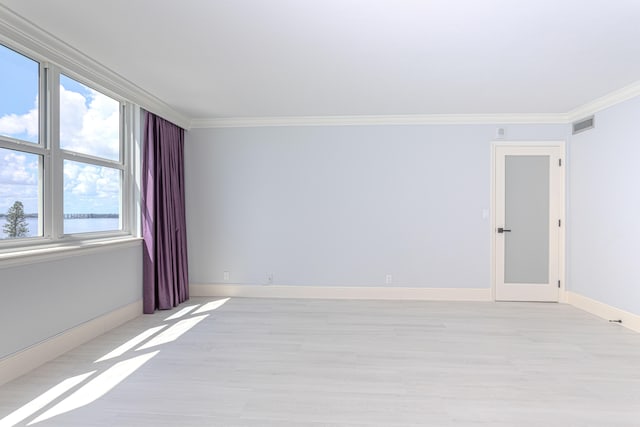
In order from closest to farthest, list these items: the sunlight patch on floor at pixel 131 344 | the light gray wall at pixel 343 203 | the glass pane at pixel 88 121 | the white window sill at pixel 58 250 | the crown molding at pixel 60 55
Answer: the crown molding at pixel 60 55 → the white window sill at pixel 58 250 → the sunlight patch on floor at pixel 131 344 → the glass pane at pixel 88 121 → the light gray wall at pixel 343 203

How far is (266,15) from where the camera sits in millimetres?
2396

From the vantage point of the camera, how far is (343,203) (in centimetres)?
507

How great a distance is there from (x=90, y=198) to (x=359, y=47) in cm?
306

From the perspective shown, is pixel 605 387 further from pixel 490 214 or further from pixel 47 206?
pixel 47 206

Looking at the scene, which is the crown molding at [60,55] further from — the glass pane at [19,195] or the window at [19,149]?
the glass pane at [19,195]

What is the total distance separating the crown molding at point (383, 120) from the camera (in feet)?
16.0

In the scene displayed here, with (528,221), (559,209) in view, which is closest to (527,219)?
(528,221)

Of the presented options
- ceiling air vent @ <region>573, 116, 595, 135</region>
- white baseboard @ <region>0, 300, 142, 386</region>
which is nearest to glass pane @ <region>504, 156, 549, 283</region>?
ceiling air vent @ <region>573, 116, 595, 135</region>

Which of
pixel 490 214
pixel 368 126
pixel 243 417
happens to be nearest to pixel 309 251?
pixel 368 126

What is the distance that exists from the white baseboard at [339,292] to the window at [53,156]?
5.60ft

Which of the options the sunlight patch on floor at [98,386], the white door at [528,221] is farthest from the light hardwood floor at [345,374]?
the white door at [528,221]

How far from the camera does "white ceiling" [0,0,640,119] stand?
2.32 metres

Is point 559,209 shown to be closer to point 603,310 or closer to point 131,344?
point 603,310

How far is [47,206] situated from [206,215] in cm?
223
